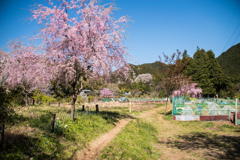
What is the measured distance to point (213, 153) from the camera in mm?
8594

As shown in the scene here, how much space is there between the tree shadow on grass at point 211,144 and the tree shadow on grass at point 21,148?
25.3 feet

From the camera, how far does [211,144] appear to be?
10.1 m

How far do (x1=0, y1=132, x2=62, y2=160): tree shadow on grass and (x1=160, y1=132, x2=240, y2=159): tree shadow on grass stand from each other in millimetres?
7706

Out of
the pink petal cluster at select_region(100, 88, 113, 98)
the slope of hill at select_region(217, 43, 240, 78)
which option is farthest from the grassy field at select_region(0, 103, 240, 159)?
the slope of hill at select_region(217, 43, 240, 78)

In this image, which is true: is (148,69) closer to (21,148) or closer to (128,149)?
(128,149)

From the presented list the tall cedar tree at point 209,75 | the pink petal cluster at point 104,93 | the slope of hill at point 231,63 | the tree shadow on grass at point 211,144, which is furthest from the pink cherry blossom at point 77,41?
the slope of hill at point 231,63

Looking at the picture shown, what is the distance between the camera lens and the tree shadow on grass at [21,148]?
5.09m

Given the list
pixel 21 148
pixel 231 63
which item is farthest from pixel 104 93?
pixel 231 63

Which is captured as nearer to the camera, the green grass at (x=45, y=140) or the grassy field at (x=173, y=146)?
the green grass at (x=45, y=140)

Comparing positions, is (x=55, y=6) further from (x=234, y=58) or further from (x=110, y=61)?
(x=234, y=58)

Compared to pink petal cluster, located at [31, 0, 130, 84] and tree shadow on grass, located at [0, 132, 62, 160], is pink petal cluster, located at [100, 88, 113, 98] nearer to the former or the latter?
pink petal cluster, located at [31, 0, 130, 84]

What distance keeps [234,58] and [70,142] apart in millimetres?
126203

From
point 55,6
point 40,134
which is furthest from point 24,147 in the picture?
point 55,6

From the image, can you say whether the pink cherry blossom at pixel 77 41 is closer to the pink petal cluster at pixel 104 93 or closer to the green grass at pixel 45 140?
the green grass at pixel 45 140
